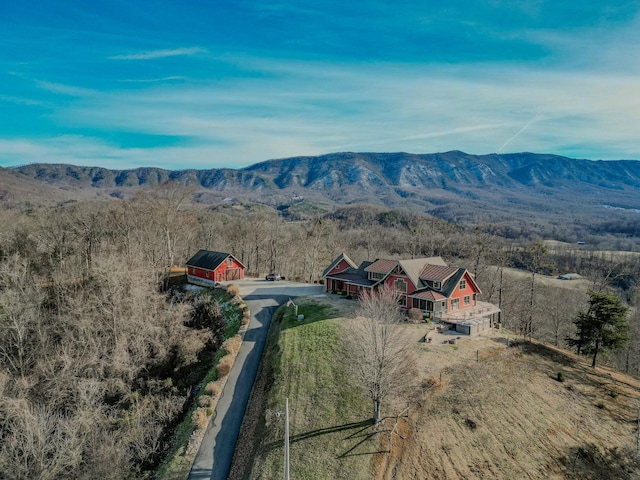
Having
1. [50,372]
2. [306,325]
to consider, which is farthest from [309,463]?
[50,372]

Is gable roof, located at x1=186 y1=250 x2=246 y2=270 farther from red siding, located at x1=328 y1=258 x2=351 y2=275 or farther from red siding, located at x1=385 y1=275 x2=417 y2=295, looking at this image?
red siding, located at x1=385 y1=275 x2=417 y2=295

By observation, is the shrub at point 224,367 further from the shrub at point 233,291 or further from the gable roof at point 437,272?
the gable roof at point 437,272

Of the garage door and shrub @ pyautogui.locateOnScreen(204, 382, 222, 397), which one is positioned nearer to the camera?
shrub @ pyautogui.locateOnScreen(204, 382, 222, 397)

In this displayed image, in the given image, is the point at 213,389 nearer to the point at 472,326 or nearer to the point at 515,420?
the point at 515,420

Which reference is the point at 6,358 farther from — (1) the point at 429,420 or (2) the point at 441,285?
(2) the point at 441,285

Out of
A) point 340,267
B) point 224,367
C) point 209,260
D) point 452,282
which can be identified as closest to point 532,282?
point 452,282

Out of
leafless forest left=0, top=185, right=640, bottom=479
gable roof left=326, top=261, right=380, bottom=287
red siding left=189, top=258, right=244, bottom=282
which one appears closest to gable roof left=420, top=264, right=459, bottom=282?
gable roof left=326, top=261, right=380, bottom=287
